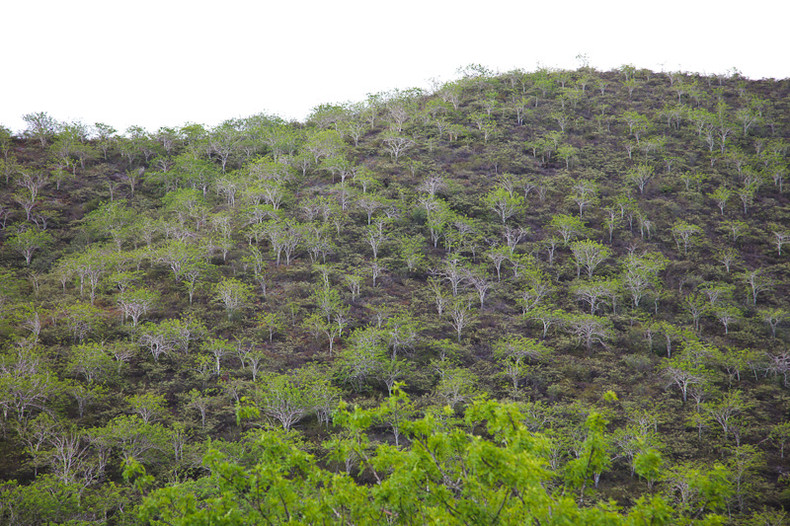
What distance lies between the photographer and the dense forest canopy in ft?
28.1

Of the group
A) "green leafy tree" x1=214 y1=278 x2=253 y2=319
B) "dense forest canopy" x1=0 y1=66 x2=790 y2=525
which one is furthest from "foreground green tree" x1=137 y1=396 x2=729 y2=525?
"green leafy tree" x1=214 y1=278 x2=253 y2=319

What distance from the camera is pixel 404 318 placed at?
3669cm

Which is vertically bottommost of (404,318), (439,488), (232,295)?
(404,318)

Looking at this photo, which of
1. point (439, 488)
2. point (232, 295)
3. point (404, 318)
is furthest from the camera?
point (232, 295)

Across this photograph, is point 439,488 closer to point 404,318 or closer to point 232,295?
point 404,318

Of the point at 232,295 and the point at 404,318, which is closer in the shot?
the point at 404,318

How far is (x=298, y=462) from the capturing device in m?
8.21

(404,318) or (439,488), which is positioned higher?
(439,488)

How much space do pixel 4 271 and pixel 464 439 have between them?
47333 mm

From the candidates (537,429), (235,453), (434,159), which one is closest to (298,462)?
(235,453)

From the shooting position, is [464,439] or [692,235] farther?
[692,235]

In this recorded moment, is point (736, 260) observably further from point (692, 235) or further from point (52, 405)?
point (52, 405)

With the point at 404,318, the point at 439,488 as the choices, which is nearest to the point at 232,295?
the point at 404,318

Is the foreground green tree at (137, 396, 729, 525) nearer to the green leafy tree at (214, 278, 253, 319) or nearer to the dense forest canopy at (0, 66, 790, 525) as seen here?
the dense forest canopy at (0, 66, 790, 525)
